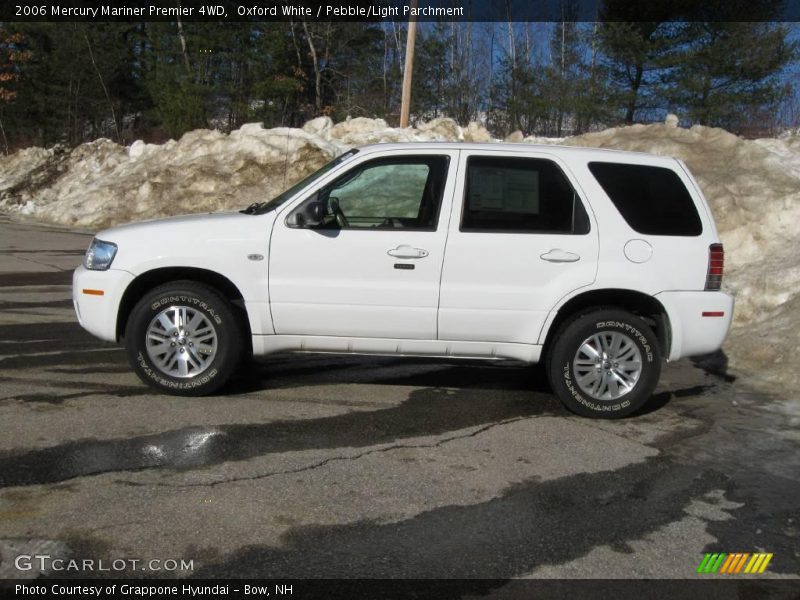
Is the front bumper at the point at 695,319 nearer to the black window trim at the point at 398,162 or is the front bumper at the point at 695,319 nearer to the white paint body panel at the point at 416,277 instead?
the white paint body panel at the point at 416,277

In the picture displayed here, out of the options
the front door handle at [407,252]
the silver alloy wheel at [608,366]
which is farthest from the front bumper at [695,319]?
the front door handle at [407,252]

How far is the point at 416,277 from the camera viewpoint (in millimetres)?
6148

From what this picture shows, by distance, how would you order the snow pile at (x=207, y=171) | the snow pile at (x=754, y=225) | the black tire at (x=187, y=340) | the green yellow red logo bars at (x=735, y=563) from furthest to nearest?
the snow pile at (x=207, y=171)
the snow pile at (x=754, y=225)
the black tire at (x=187, y=340)
the green yellow red logo bars at (x=735, y=563)

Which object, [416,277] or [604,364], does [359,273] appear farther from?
[604,364]

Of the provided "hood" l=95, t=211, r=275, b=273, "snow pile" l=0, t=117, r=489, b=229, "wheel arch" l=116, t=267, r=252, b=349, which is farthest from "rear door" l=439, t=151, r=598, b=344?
"snow pile" l=0, t=117, r=489, b=229

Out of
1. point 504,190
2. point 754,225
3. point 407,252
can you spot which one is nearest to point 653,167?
Answer: point 504,190

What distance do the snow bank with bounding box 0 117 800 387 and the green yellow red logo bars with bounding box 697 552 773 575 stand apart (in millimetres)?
3860

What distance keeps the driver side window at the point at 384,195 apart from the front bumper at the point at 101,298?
163 cm

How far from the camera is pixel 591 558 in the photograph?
401 cm

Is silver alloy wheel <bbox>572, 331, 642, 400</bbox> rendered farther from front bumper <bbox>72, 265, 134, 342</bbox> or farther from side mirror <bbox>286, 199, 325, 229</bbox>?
front bumper <bbox>72, 265, 134, 342</bbox>

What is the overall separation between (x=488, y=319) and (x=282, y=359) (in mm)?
2484

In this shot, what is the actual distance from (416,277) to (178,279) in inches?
71.9

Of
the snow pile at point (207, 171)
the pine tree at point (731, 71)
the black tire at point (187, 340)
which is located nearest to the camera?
the black tire at point (187, 340)

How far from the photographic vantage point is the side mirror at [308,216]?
602 centimetres
